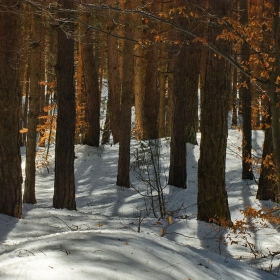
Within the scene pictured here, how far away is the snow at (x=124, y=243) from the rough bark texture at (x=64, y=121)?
122 centimetres

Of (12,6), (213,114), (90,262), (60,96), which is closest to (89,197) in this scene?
(60,96)

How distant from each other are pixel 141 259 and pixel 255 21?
429cm

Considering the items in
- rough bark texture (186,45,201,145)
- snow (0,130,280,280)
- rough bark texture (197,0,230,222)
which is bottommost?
snow (0,130,280,280)

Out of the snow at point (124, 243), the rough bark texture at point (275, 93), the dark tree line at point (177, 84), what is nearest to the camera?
the snow at point (124, 243)

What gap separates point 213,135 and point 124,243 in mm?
3967

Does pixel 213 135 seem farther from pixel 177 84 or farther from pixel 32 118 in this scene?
pixel 32 118

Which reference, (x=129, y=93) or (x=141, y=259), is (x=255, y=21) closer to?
(x=141, y=259)

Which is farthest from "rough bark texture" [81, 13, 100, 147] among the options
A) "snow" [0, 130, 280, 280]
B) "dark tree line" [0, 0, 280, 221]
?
"snow" [0, 130, 280, 280]

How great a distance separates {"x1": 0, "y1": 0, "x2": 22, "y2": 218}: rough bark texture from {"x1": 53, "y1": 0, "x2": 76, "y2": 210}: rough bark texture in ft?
6.96

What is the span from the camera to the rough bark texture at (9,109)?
22.9 feet

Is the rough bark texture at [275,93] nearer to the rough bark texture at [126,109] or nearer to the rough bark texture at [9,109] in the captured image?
the rough bark texture at [9,109]

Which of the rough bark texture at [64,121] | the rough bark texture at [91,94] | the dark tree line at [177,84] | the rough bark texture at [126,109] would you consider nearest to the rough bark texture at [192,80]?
the dark tree line at [177,84]

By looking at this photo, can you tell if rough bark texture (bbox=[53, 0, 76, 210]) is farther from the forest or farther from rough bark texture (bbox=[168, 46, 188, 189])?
rough bark texture (bbox=[168, 46, 188, 189])

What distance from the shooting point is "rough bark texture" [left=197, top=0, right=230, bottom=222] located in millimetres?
7738
